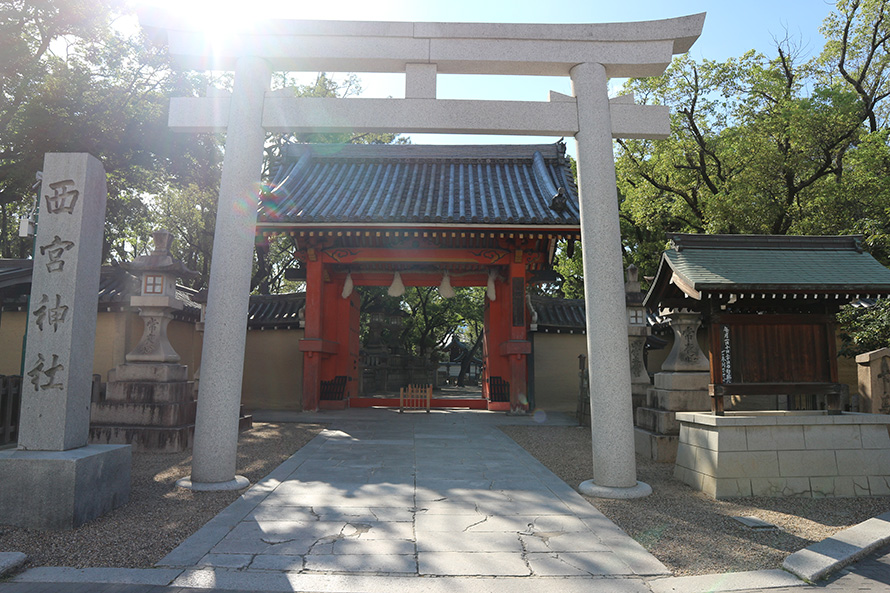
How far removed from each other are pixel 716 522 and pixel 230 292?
209 inches

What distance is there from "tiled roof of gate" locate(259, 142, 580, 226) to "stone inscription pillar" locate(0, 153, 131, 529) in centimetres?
671

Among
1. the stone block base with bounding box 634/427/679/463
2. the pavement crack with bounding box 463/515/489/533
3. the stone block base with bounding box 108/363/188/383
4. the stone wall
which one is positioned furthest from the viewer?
the stone wall

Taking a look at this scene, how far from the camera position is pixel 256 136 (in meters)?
6.06

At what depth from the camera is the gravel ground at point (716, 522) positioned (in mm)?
3916

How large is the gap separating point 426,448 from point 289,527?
3.83m

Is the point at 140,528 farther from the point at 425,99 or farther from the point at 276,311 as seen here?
the point at 276,311

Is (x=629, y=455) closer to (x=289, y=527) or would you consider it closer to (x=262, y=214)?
(x=289, y=527)

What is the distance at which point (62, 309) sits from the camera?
479 centimetres

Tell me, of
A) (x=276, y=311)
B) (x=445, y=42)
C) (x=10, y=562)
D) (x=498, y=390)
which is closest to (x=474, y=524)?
(x=10, y=562)

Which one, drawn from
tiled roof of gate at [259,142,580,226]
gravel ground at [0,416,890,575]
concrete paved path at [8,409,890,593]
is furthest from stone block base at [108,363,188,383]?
tiled roof of gate at [259,142,580,226]

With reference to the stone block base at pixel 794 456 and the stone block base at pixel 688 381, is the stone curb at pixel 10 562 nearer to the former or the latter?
the stone block base at pixel 794 456

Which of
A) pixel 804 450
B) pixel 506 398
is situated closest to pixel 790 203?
pixel 506 398

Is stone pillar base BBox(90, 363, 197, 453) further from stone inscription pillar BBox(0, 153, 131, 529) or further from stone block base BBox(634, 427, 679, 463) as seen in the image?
stone block base BBox(634, 427, 679, 463)

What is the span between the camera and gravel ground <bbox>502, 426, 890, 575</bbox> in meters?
3.92
